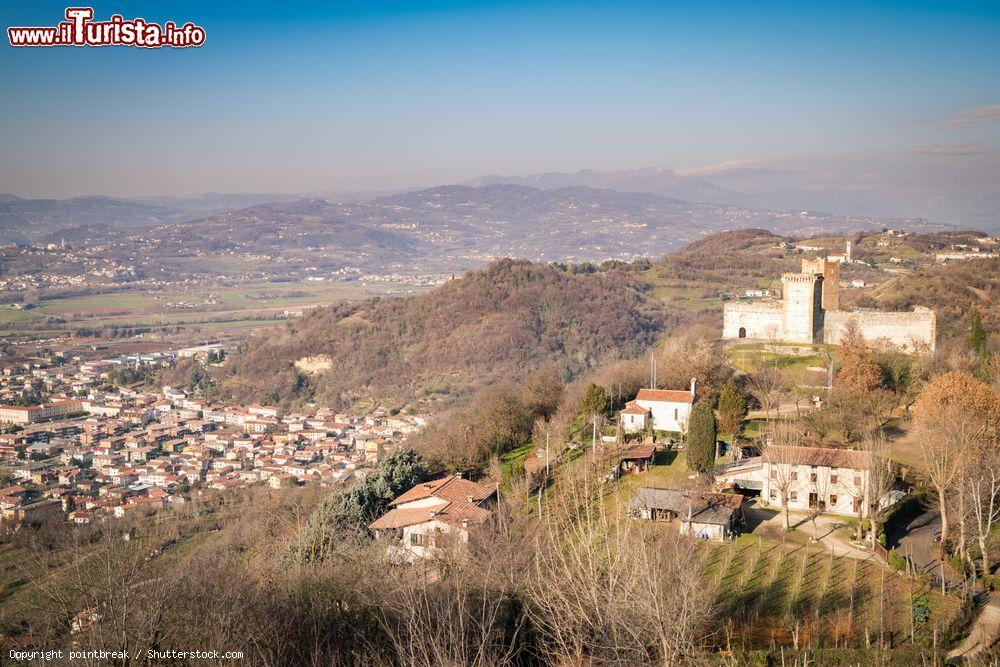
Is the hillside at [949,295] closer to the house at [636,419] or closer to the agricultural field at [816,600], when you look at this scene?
the house at [636,419]

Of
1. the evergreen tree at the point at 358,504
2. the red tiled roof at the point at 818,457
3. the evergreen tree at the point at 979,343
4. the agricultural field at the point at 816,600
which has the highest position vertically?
the evergreen tree at the point at 979,343

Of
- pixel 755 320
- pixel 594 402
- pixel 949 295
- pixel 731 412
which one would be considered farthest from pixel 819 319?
pixel 594 402

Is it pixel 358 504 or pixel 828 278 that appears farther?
pixel 828 278

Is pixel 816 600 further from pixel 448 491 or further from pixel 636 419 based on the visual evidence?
pixel 636 419

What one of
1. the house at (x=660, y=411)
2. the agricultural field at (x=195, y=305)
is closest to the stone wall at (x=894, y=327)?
the house at (x=660, y=411)

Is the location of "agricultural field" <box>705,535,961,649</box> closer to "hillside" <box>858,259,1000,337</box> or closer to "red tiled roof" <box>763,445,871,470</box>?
"red tiled roof" <box>763,445,871,470</box>

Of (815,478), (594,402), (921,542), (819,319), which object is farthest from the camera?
(819,319)
